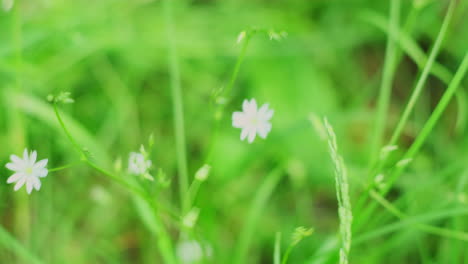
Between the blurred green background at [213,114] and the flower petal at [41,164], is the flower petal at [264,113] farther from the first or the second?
the blurred green background at [213,114]

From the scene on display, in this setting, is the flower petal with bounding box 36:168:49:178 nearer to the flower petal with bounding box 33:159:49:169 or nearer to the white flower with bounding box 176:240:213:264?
the flower petal with bounding box 33:159:49:169

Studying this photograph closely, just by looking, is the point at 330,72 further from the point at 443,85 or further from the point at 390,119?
the point at 443,85

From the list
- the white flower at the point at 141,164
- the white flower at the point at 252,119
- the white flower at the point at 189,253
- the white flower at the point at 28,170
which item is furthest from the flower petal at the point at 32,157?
the white flower at the point at 189,253

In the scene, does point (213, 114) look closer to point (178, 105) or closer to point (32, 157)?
point (178, 105)

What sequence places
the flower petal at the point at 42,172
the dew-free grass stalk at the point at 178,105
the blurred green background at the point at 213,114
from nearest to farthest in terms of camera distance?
the flower petal at the point at 42,172 < the dew-free grass stalk at the point at 178,105 < the blurred green background at the point at 213,114

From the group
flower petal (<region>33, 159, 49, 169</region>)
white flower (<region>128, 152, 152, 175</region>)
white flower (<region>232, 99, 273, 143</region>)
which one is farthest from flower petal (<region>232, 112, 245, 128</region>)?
flower petal (<region>33, 159, 49, 169</region>)

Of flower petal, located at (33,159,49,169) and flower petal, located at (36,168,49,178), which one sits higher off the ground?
flower petal, located at (33,159,49,169)

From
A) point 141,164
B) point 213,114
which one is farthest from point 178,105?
point 213,114

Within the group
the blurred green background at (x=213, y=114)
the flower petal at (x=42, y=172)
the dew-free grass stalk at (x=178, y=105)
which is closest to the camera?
the flower petal at (x=42, y=172)

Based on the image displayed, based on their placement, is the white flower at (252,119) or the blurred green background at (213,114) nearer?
the white flower at (252,119)

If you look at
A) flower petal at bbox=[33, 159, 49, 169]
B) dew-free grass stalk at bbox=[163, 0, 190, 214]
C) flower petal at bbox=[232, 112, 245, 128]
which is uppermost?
dew-free grass stalk at bbox=[163, 0, 190, 214]
